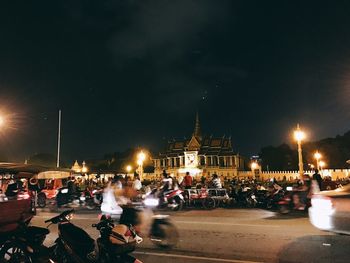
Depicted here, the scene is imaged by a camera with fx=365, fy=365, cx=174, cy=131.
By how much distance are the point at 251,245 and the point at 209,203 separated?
10.8 meters

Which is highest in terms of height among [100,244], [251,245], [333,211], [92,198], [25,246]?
[333,211]

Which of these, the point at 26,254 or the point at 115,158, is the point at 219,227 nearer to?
the point at 26,254

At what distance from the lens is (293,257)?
271 inches

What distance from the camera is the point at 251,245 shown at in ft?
26.6

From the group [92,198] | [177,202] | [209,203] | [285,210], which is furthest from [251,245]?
[92,198]

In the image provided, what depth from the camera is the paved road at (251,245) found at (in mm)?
6980

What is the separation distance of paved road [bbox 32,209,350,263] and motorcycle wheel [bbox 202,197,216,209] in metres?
7.09

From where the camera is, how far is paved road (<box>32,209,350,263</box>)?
698cm

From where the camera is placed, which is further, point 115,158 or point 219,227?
point 115,158

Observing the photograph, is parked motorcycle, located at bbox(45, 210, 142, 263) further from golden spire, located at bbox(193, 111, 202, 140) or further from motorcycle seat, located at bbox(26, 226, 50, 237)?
golden spire, located at bbox(193, 111, 202, 140)

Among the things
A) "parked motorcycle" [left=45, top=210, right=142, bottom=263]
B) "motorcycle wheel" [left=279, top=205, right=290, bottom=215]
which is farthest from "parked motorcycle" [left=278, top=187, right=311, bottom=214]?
"parked motorcycle" [left=45, top=210, right=142, bottom=263]

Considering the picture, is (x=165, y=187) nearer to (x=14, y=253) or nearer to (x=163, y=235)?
(x=163, y=235)

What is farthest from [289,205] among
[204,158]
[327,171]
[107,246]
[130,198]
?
A: [204,158]

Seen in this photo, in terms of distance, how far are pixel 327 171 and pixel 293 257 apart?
7701cm
